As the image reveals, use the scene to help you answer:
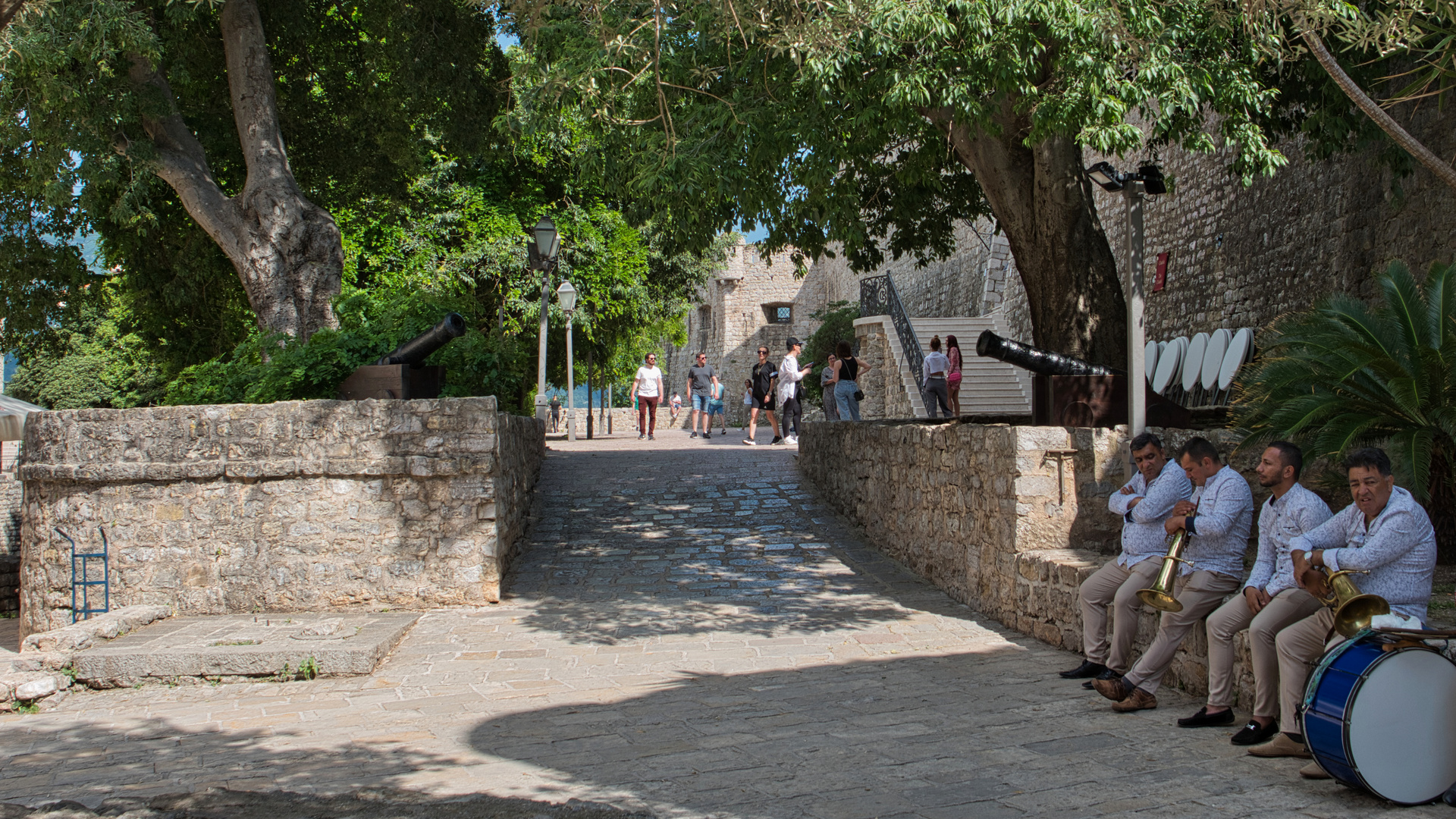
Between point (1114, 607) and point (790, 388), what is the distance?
11244mm

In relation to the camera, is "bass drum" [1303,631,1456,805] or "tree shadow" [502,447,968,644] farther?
"tree shadow" [502,447,968,644]

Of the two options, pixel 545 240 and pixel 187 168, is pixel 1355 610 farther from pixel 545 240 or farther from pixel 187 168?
pixel 187 168

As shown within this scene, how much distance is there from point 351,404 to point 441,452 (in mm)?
749

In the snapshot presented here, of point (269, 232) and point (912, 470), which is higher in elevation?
point (269, 232)

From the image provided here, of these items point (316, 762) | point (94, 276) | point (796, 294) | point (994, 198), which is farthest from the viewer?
point (796, 294)

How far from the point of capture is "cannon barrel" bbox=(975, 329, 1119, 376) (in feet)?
25.5

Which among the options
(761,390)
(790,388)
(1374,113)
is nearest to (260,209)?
(790,388)

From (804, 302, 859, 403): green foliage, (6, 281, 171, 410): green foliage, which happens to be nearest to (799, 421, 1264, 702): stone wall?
Result: (804, 302, 859, 403): green foliage

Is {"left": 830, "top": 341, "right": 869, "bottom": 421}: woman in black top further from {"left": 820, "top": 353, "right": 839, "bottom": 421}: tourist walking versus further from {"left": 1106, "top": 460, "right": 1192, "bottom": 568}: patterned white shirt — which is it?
{"left": 1106, "top": 460, "right": 1192, "bottom": 568}: patterned white shirt

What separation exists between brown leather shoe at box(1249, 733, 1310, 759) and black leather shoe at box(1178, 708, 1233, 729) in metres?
0.44

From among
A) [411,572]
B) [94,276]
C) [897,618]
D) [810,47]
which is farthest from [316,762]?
[94,276]

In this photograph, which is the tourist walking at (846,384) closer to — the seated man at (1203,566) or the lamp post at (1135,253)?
the lamp post at (1135,253)

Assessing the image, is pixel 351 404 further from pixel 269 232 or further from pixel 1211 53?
pixel 1211 53

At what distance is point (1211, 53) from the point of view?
7836 mm
